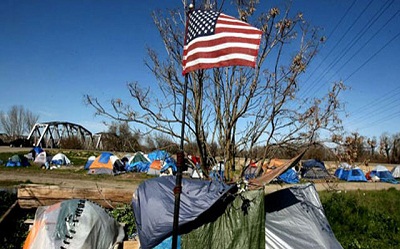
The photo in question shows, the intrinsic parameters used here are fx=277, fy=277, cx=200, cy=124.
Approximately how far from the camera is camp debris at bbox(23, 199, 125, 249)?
432cm

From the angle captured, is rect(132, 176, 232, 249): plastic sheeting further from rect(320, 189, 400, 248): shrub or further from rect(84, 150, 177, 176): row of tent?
rect(84, 150, 177, 176): row of tent

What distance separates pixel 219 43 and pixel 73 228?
143 inches

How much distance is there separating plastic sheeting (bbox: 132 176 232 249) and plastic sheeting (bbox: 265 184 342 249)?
4.09 ft

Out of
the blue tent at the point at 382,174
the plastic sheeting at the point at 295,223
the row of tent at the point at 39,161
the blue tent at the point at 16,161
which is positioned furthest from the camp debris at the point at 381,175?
the blue tent at the point at 16,161

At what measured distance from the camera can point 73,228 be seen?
4.43m

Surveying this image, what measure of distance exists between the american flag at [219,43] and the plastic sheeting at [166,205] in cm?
197

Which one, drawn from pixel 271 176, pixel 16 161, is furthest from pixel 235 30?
pixel 16 161

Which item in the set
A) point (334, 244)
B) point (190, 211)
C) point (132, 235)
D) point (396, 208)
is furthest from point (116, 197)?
point (396, 208)

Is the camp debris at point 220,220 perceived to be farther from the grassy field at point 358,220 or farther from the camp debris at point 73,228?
the grassy field at point 358,220

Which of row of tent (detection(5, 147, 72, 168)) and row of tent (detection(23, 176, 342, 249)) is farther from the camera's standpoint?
row of tent (detection(5, 147, 72, 168))

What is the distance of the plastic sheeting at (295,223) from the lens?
4758mm

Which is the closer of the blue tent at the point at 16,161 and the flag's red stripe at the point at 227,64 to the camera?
the flag's red stripe at the point at 227,64

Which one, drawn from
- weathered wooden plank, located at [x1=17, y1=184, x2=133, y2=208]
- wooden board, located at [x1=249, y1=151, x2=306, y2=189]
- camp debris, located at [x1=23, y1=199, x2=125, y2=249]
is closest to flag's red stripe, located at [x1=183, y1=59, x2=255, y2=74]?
wooden board, located at [x1=249, y1=151, x2=306, y2=189]

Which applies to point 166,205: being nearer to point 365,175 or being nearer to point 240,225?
point 240,225
